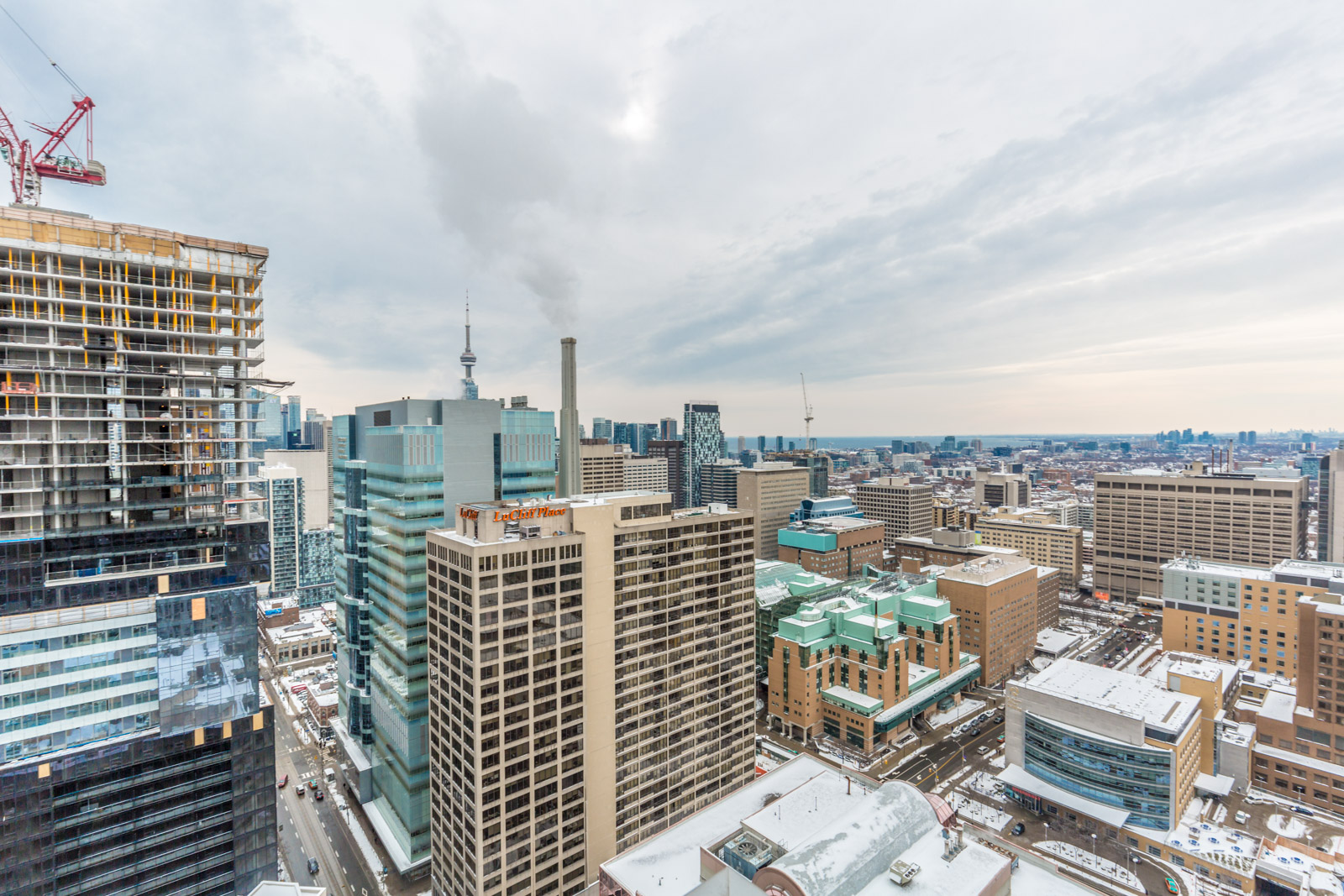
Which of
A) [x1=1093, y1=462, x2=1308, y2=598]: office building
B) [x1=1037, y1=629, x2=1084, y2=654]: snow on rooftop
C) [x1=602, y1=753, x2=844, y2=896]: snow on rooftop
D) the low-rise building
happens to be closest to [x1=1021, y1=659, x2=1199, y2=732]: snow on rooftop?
[x1=602, y1=753, x2=844, y2=896]: snow on rooftop

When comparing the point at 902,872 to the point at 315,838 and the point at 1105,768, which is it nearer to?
the point at 1105,768

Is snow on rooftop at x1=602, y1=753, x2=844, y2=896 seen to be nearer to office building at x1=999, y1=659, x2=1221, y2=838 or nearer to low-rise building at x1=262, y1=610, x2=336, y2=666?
office building at x1=999, y1=659, x2=1221, y2=838

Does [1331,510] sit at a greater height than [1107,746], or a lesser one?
greater

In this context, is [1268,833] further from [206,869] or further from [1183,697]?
[206,869]

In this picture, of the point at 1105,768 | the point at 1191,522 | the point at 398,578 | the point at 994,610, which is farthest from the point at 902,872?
the point at 1191,522

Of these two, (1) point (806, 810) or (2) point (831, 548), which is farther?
(2) point (831, 548)

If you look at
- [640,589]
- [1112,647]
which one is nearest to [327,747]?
[640,589]
